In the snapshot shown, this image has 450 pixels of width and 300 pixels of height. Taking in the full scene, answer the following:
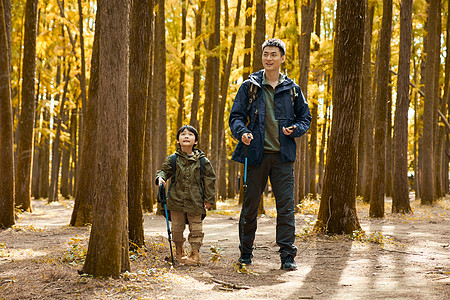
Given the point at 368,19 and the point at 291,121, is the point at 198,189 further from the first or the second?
the point at 368,19

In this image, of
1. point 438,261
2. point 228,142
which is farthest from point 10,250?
→ point 228,142

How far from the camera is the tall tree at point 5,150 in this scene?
8953 mm

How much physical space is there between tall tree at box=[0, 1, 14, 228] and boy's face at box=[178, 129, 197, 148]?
16.2 ft

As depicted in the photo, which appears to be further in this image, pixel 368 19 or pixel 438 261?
pixel 368 19

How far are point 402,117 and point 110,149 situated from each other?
9.52 meters

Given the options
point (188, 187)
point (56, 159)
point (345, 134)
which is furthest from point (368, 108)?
point (56, 159)

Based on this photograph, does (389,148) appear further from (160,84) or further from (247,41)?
(160,84)

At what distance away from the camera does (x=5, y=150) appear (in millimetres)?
9047

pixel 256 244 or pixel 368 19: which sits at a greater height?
pixel 368 19

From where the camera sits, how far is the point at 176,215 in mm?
5637

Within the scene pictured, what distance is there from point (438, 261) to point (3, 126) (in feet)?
26.7

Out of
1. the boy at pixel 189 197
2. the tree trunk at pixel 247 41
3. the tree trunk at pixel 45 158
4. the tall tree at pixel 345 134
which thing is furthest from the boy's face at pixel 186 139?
the tree trunk at pixel 45 158

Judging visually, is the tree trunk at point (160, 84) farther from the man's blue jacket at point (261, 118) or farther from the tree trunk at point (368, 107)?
the man's blue jacket at point (261, 118)

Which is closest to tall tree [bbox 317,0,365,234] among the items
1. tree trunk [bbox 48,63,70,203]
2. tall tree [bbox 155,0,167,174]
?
tall tree [bbox 155,0,167,174]
